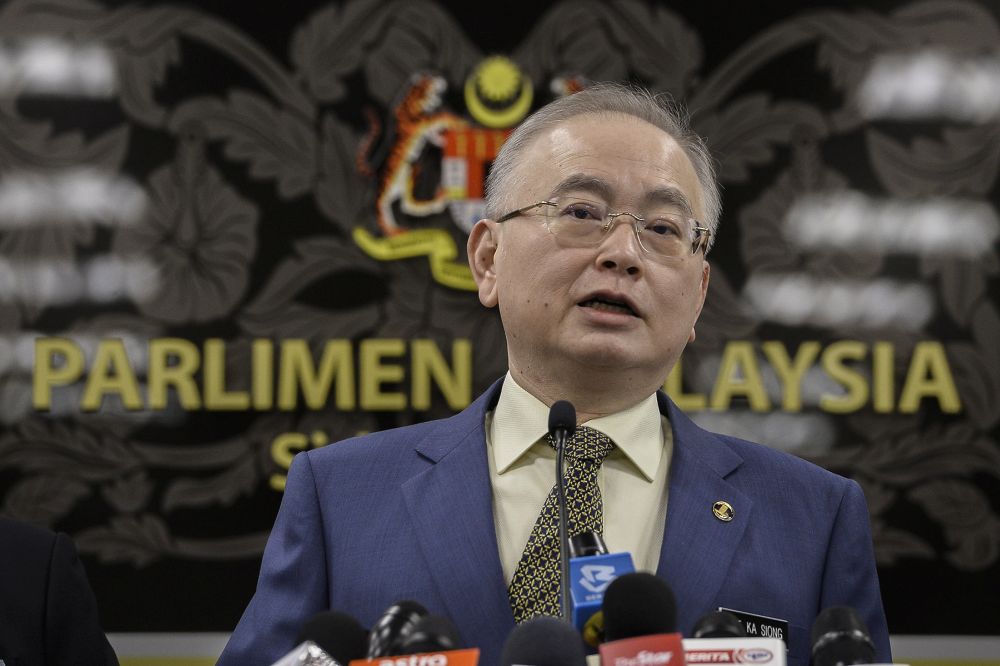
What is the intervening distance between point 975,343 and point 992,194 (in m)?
0.49

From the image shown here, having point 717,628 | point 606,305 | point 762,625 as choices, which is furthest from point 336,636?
point 606,305

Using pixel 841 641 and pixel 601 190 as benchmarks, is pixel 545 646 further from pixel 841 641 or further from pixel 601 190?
pixel 601 190

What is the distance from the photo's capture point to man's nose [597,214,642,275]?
170cm

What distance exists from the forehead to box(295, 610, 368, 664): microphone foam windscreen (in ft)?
Result: 2.83

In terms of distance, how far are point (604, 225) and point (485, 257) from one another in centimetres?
28

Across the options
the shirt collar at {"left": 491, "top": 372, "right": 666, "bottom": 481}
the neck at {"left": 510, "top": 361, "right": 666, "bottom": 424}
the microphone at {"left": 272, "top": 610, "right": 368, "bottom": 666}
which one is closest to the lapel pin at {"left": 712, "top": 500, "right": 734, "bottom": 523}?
the shirt collar at {"left": 491, "top": 372, "right": 666, "bottom": 481}

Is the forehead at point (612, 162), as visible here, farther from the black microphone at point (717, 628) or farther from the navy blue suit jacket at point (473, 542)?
the black microphone at point (717, 628)

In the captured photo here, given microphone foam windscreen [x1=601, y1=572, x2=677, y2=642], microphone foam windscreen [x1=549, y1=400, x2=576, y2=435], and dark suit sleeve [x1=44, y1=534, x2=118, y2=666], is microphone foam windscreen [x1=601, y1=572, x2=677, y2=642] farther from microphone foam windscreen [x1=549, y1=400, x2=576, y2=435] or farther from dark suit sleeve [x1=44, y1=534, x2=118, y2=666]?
dark suit sleeve [x1=44, y1=534, x2=118, y2=666]

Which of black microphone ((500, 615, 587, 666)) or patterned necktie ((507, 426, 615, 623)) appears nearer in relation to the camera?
black microphone ((500, 615, 587, 666))

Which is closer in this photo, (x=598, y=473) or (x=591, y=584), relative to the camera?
(x=591, y=584)

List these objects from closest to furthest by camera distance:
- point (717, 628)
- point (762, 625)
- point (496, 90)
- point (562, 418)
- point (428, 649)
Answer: point (428, 649)
point (717, 628)
point (562, 418)
point (762, 625)
point (496, 90)

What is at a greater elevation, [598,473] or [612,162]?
[612,162]

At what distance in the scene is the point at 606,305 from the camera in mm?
1734

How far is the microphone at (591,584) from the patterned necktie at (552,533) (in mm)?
355
